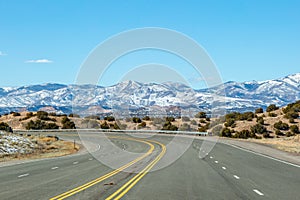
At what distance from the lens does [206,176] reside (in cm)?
1897

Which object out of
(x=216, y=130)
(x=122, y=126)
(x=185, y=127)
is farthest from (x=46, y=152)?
(x=122, y=126)

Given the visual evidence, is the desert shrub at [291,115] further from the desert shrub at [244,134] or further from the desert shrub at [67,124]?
the desert shrub at [67,124]

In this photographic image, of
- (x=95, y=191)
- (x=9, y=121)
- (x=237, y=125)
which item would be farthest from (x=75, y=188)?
(x=9, y=121)

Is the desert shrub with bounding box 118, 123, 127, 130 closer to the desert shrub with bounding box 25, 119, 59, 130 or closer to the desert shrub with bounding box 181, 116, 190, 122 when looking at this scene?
the desert shrub with bounding box 25, 119, 59, 130

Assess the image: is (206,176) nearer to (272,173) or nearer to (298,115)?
(272,173)

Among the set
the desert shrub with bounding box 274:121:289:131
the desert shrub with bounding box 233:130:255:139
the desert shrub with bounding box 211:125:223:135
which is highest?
the desert shrub with bounding box 274:121:289:131

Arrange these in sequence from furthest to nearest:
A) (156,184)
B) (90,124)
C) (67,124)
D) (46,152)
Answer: (90,124) → (67,124) → (46,152) → (156,184)

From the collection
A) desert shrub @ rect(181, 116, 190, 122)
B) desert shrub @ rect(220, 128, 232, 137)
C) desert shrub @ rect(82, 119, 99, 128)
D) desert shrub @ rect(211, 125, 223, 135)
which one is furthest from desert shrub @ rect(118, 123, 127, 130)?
desert shrub @ rect(220, 128, 232, 137)

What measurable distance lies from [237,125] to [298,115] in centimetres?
1099

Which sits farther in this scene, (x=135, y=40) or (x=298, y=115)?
(x=298, y=115)

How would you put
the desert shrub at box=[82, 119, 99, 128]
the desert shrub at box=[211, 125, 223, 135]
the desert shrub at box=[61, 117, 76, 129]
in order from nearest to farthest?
the desert shrub at box=[211, 125, 223, 135], the desert shrub at box=[61, 117, 76, 129], the desert shrub at box=[82, 119, 99, 128]

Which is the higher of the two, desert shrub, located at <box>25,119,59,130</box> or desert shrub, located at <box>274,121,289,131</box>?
desert shrub, located at <box>274,121,289,131</box>

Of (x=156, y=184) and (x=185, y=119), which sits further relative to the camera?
(x=185, y=119)

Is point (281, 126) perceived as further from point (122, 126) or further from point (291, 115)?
point (122, 126)
